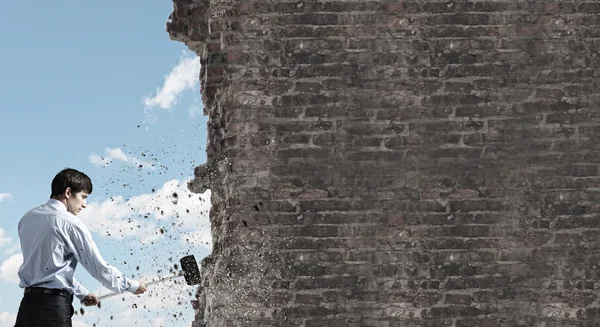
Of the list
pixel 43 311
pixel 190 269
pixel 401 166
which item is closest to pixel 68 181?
pixel 43 311

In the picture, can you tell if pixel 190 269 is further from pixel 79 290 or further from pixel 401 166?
pixel 401 166

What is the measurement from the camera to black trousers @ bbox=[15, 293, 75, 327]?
5.43m

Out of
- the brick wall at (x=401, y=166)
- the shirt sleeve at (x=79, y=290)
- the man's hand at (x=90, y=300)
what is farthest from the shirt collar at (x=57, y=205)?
the brick wall at (x=401, y=166)

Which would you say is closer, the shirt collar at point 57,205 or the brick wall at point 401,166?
the shirt collar at point 57,205

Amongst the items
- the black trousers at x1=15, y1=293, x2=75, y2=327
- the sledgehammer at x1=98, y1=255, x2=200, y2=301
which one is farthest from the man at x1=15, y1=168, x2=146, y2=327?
the sledgehammer at x1=98, y1=255, x2=200, y2=301

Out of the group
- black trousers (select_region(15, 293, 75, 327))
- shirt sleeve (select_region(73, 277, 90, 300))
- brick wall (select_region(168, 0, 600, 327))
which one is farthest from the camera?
brick wall (select_region(168, 0, 600, 327))

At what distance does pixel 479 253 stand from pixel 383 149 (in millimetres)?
964

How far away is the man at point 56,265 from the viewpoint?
5.48 meters

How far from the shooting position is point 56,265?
5523 millimetres

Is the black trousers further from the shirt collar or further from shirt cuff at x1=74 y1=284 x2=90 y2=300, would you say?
the shirt collar

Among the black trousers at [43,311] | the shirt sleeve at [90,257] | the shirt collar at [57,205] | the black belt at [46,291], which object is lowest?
the black trousers at [43,311]

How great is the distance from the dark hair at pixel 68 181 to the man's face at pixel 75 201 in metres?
0.03

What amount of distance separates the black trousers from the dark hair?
67cm

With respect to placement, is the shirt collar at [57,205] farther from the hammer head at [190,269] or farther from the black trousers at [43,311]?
the hammer head at [190,269]
